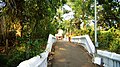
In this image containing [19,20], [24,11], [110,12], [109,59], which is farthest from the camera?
[110,12]

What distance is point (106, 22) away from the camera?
2638cm

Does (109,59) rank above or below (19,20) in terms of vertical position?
below

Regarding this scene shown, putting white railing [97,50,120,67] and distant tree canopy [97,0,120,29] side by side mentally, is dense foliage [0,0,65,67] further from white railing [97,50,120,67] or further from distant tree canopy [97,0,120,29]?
distant tree canopy [97,0,120,29]

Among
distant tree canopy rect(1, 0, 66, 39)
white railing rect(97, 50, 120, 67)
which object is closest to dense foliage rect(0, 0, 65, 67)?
distant tree canopy rect(1, 0, 66, 39)

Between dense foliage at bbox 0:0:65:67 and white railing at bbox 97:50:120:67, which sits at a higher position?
dense foliage at bbox 0:0:65:67

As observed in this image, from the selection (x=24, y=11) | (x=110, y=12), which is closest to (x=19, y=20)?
(x=24, y=11)

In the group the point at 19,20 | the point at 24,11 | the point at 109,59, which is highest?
the point at 24,11

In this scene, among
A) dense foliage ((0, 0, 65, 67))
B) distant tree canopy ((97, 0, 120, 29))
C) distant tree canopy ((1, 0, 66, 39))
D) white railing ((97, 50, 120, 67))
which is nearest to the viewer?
white railing ((97, 50, 120, 67))

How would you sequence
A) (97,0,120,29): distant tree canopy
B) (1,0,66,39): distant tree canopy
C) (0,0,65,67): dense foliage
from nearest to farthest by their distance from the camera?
(0,0,65,67): dense foliage
(1,0,66,39): distant tree canopy
(97,0,120,29): distant tree canopy

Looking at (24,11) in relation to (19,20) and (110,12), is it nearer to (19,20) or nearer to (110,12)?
(19,20)

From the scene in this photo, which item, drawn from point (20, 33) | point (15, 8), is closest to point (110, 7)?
point (20, 33)

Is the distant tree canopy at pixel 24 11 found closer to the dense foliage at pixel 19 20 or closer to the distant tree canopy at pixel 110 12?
the dense foliage at pixel 19 20

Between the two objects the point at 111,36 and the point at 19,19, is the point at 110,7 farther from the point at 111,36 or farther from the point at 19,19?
the point at 19,19

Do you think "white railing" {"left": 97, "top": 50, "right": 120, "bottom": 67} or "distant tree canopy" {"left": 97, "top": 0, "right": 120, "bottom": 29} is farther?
"distant tree canopy" {"left": 97, "top": 0, "right": 120, "bottom": 29}
